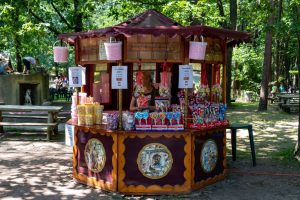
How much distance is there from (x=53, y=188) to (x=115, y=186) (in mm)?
1200

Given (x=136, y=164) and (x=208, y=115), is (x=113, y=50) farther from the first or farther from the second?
(x=208, y=115)

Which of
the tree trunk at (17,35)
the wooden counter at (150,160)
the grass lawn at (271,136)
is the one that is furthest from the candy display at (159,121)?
the tree trunk at (17,35)

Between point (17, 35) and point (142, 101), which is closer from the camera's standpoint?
point (142, 101)

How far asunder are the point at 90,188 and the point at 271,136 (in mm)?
7695

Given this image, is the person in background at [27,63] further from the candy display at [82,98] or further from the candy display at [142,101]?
the candy display at [142,101]

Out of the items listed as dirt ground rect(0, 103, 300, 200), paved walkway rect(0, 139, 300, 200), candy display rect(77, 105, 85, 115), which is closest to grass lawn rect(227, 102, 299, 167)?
dirt ground rect(0, 103, 300, 200)

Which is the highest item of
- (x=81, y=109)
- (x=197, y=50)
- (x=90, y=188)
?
(x=197, y=50)

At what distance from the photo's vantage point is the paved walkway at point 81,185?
6.70m

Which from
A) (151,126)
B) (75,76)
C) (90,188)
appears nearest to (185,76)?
(151,126)

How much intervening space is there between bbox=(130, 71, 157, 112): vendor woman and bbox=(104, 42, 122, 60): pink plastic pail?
3.29 feet

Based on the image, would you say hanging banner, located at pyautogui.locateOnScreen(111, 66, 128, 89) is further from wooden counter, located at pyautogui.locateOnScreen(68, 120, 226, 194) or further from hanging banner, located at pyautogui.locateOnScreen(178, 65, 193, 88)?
hanging banner, located at pyautogui.locateOnScreen(178, 65, 193, 88)

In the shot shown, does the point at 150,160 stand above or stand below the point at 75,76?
below

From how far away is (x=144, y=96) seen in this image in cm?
731

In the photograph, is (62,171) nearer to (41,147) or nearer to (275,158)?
A: (41,147)
